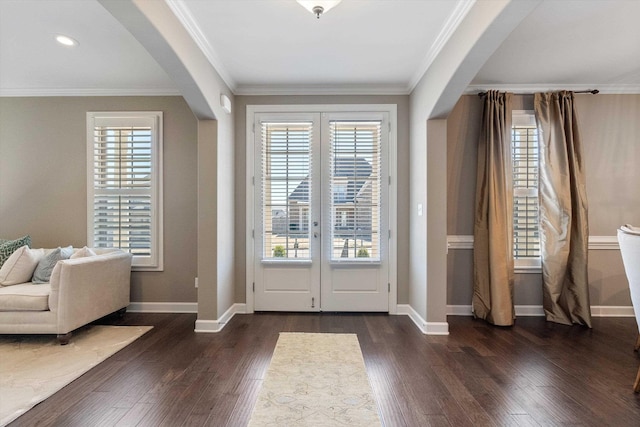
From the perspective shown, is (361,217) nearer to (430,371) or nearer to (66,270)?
(430,371)

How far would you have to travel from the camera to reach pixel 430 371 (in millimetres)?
2369

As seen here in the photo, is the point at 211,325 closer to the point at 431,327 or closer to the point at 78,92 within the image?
the point at 431,327

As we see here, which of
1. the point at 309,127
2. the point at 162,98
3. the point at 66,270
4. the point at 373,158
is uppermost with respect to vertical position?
the point at 162,98

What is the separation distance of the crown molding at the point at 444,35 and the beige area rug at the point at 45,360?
385 centimetres

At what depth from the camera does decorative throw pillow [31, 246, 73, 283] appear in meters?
3.18

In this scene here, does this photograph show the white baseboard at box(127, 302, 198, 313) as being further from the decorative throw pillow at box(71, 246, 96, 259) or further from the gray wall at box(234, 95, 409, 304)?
the decorative throw pillow at box(71, 246, 96, 259)

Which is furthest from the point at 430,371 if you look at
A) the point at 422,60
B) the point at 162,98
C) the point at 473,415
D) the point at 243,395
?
the point at 162,98

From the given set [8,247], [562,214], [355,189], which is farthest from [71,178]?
[562,214]

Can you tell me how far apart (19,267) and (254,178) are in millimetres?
2493

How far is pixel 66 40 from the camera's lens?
2797mm

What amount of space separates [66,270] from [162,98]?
2167 mm

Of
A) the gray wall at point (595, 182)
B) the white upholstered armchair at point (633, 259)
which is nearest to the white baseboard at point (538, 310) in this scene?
the gray wall at point (595, 182)

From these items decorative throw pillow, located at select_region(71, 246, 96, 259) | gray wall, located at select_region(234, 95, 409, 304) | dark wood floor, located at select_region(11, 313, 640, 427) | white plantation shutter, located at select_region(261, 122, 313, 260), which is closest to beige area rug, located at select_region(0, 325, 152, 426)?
dark wood floor, located at select_region(11, 313, 640, 427)

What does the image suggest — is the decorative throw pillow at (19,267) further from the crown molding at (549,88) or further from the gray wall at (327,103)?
the crown molding at (549,88)
